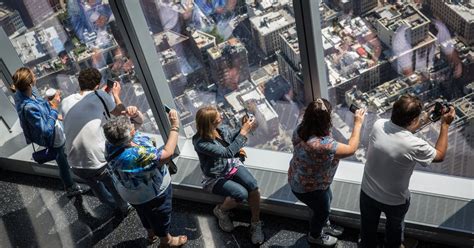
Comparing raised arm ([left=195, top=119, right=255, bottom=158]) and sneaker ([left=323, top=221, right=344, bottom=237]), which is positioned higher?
raised arm ([left=195, top=119, right=255, bottom=158])

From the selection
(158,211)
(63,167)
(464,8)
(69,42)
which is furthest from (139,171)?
(464,8)

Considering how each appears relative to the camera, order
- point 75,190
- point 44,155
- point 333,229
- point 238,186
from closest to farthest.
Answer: point 238,186, point 333,229, point 44,155, point 75,190

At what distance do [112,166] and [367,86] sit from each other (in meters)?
1.57

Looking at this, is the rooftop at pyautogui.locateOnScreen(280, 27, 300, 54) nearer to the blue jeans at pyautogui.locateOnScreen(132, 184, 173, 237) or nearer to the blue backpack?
the blue jeans at pyautogui.locateOnScreen(132, 184, 173, 237)

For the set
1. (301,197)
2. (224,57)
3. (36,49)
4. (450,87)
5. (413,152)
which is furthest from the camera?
(36,49)

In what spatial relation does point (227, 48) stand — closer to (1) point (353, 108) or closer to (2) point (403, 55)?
(1) point (353, 108)

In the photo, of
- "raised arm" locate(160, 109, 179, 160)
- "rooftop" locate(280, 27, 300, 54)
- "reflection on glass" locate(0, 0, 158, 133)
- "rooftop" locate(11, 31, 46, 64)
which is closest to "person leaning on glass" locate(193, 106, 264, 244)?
"raised arm" locate(160, 109, 179, 160)

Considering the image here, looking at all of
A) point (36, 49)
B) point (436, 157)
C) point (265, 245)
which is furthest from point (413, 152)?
point (36, 49)

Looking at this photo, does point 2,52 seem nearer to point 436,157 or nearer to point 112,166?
point 112,166

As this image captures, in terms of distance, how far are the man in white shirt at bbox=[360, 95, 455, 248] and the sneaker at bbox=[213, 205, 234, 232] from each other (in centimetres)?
107

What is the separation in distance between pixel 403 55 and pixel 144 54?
1.69 m

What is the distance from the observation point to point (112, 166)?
3.51 metres

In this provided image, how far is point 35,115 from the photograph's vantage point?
13.3 feet

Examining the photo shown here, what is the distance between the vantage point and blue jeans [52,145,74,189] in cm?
443
